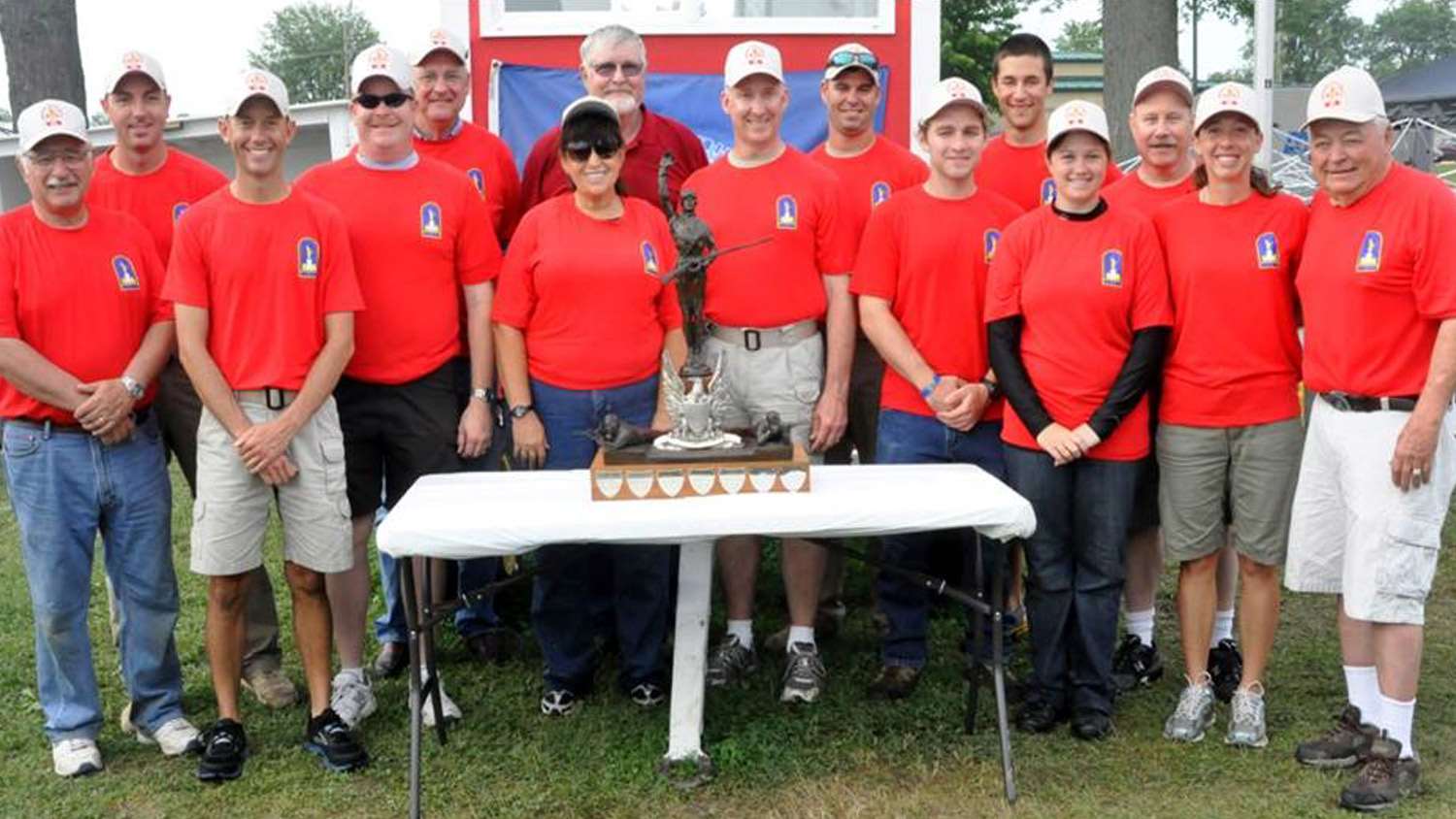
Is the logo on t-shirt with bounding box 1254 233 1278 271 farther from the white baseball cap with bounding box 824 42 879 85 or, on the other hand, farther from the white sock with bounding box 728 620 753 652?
the white sock with bounding box 728 620 753 652

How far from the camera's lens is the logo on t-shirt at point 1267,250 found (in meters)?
3.77

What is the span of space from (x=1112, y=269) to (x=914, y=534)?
105 cm

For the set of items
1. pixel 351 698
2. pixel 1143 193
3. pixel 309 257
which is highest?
pixel 1143 193

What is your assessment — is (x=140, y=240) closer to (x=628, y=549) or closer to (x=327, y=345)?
(x=327, y=345)

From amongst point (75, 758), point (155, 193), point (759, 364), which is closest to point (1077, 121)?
point (759, 364)

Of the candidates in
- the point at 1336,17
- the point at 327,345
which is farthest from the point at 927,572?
the point at 1336,17

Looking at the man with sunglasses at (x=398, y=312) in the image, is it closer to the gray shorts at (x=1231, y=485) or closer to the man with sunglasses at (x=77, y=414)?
the man with sunglasses at (x=77, y=414)

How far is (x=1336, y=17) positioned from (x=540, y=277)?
270 feet

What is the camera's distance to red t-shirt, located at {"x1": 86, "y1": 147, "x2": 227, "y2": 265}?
426cm

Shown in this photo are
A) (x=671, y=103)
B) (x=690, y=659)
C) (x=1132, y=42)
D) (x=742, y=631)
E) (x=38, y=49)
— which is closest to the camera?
(x=690, y=659)

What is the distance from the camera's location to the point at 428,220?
4137 mm

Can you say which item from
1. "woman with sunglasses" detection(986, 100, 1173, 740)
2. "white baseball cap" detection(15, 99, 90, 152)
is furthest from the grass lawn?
"white baseball cap" detection(15, 99, 90, 152)

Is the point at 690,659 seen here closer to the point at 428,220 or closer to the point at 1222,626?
the point at 428,220

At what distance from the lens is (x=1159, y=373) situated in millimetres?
3945
